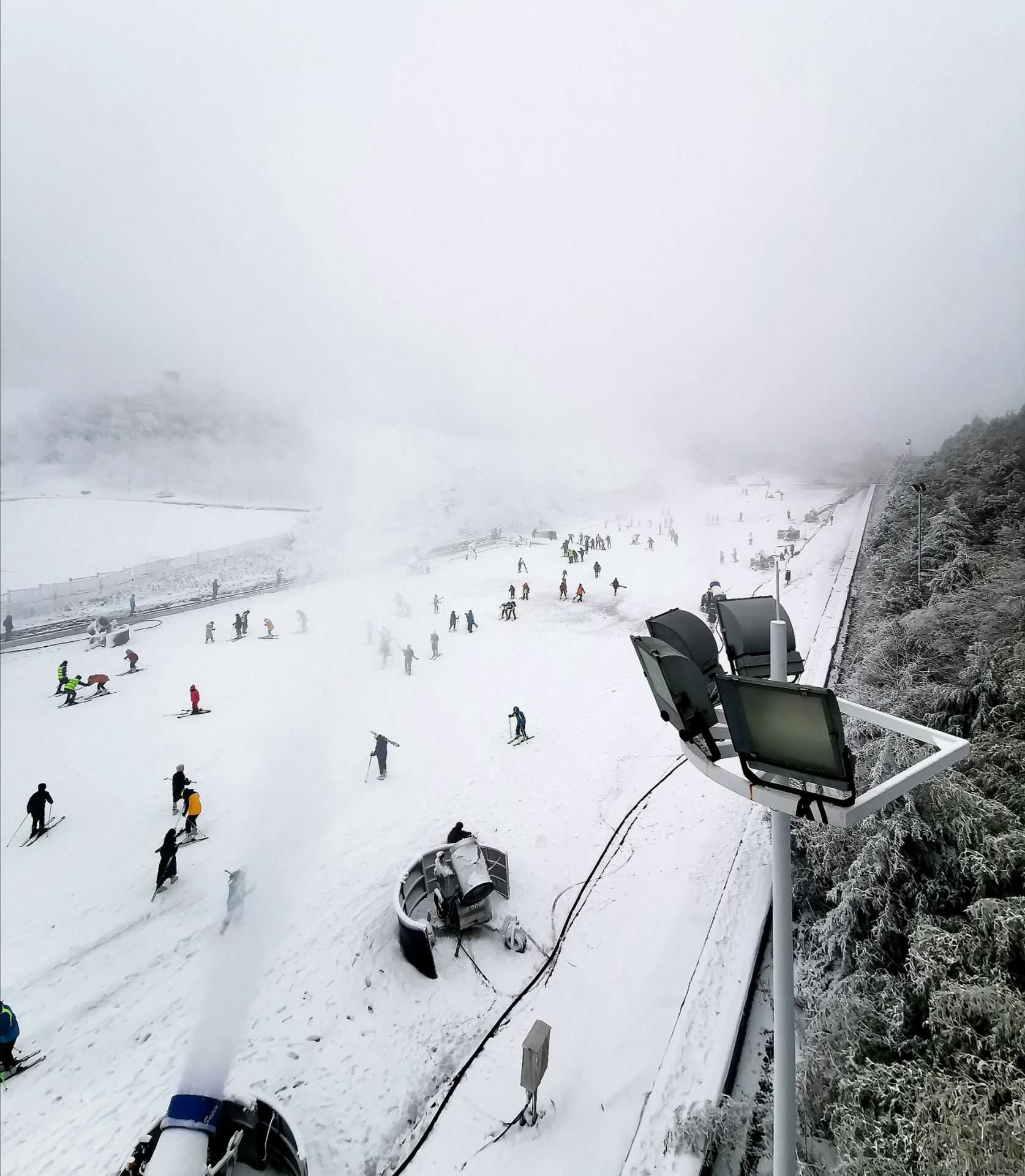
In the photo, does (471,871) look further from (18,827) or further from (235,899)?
(18,827)

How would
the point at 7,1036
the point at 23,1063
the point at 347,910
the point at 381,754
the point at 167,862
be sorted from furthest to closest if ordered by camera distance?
the point at 381,754, the point at 167,862, the point at 347,910, the point at 23,1063, the point at 7,1036

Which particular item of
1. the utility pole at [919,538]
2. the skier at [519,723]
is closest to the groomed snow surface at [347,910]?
the skier at [519,723]

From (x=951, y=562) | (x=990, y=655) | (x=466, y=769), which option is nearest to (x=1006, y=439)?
(x=951, y=562)

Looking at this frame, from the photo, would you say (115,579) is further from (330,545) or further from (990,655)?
(990,655)

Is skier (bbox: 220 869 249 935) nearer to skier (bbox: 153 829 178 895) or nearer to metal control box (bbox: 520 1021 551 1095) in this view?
skier (bbox: 153 829 178 895)

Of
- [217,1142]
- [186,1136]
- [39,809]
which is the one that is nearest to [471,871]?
[217,1142]

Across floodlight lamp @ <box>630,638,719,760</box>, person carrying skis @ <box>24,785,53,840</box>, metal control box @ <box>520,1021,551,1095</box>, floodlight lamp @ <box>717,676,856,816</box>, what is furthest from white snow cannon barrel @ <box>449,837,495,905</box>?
person carrying skis @ <box>24,785,53,840</box>

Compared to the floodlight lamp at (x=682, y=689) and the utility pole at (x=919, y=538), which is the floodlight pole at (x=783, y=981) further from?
the utility pole at (x=919, y=538)
